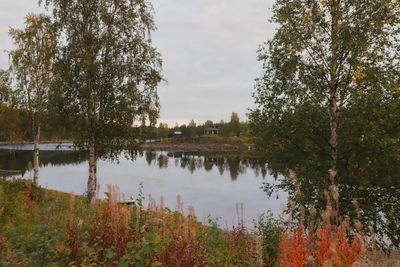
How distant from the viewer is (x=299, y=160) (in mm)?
15031

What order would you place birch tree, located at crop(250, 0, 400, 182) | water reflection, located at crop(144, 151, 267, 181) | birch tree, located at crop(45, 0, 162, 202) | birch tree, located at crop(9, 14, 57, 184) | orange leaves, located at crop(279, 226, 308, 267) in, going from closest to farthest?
orange leaves, located at crop(279, 226, 308, 267) → birch tree, located at crop(250, 0, 400, 182) → birch tree, located at crop(45, 0, 162, 202) → birch tree, located at crop(9, 14, 57, 184) → water reflection, located at crop(144, 151, 267, 181)

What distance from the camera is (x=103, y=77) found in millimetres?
19172

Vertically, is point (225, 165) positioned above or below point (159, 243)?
below

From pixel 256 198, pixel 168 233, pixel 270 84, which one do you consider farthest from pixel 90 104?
pixel 256 198

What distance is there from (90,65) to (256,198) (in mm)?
25429

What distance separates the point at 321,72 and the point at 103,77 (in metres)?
10.2

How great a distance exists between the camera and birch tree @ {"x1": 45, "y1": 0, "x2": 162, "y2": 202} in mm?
19141

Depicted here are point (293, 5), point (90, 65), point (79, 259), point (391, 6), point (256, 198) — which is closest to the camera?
point (79, 259)

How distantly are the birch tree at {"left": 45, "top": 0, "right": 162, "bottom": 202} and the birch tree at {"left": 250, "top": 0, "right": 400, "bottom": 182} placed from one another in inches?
255

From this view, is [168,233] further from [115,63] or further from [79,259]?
[115,63]

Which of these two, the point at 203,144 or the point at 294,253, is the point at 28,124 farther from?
the point at 203,144

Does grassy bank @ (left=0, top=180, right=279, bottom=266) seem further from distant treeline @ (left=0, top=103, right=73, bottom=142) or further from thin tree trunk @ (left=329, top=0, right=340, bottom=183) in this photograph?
distant treeline @ (left=0, top=103, right=73, bottom=142)

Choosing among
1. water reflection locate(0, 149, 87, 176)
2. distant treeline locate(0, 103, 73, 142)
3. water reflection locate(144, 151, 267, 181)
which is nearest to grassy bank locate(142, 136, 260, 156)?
water reflection locate(144, 151, 267, 181)

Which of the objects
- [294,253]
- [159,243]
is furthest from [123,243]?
[294,253]
